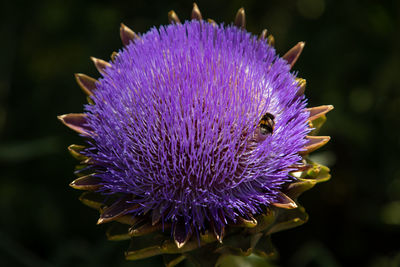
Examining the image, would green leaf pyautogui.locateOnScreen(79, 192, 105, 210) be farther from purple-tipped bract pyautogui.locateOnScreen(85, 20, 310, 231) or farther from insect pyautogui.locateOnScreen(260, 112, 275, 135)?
insect pyautogui.locateOnScreen(260, 112, 275, 135)

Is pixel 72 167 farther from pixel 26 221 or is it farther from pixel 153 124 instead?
pixel 153 124

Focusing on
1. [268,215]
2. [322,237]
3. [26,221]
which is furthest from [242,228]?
[26,221]

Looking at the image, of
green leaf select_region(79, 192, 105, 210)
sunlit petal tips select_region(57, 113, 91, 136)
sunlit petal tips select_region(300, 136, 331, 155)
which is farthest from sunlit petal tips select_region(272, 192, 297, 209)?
sunlit petal tips select_region(57, 113, 91, 136)

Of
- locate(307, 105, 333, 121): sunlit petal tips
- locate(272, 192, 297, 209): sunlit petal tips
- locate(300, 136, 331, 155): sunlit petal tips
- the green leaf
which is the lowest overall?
the green leaf

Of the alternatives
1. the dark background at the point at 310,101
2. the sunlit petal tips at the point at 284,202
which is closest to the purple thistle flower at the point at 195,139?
the sunlit petal tips at the point at 284,202

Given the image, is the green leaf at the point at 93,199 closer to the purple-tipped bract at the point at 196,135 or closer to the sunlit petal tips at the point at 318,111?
the purple-tipped bract at the point at 196,135

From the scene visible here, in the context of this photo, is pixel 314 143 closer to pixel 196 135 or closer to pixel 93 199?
pixel 196 135
